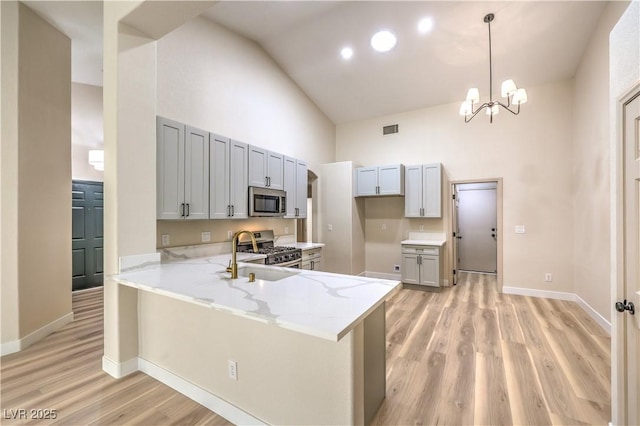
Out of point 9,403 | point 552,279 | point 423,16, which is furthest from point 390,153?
point 9,403

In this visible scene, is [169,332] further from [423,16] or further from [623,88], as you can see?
[423,16]

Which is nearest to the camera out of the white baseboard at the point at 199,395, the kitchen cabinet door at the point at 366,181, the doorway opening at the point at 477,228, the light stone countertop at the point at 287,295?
the light stone countertop at the point at 287,295

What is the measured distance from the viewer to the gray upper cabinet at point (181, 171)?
8.75 feet

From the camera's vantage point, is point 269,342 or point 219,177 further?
point 219,177

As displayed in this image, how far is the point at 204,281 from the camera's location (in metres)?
1.95

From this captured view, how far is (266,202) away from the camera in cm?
388

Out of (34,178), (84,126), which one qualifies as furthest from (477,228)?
(84,126)

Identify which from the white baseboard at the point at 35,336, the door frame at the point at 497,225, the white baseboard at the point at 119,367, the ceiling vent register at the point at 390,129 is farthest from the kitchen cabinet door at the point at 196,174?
the door frame at the point at 497,225

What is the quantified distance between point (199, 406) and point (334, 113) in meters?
5.54

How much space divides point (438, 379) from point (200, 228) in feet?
9.91

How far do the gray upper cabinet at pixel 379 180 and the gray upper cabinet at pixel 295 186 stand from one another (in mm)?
1312

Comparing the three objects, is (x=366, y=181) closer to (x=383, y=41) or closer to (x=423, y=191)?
(x=423, y=191)

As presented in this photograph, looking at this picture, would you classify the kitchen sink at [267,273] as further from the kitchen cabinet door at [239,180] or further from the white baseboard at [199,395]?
the kitchen cabinet door at [239,180]

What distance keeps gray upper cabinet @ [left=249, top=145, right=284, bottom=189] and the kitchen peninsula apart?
5.72ft
